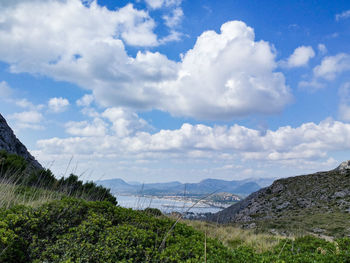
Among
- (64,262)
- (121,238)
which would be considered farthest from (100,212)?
(64,262)

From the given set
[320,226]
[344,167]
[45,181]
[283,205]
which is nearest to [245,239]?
[45,181]

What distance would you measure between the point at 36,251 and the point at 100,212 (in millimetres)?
1413

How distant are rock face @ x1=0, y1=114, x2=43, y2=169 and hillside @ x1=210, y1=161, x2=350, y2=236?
15.1 meters

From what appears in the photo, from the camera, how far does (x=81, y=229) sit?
438 centimetres

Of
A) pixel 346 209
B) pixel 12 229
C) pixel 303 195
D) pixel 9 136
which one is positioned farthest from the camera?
pixel 303 195

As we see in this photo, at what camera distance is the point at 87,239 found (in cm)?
428

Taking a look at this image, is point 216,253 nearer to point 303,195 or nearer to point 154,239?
point 154,239

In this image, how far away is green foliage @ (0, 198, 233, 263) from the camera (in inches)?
150

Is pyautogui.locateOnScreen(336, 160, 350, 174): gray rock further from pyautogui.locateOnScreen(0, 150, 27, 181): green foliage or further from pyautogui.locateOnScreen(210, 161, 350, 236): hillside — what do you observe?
pyautogui.locateOnScreen(0, 150, 27, 181): green foliage

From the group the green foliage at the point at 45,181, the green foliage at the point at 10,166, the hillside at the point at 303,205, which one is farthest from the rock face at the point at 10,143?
the hillside at the point at 303,205

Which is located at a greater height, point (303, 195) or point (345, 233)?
point (303, 195)

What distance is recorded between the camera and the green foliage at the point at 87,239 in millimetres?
3807

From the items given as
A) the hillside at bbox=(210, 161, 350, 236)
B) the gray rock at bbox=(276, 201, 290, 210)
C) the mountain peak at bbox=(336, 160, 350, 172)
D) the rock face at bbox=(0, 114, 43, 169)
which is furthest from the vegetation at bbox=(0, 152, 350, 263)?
the mountain peak at bbox=(336, 160, 350, 172)

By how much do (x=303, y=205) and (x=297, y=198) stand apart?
1.67 meters
